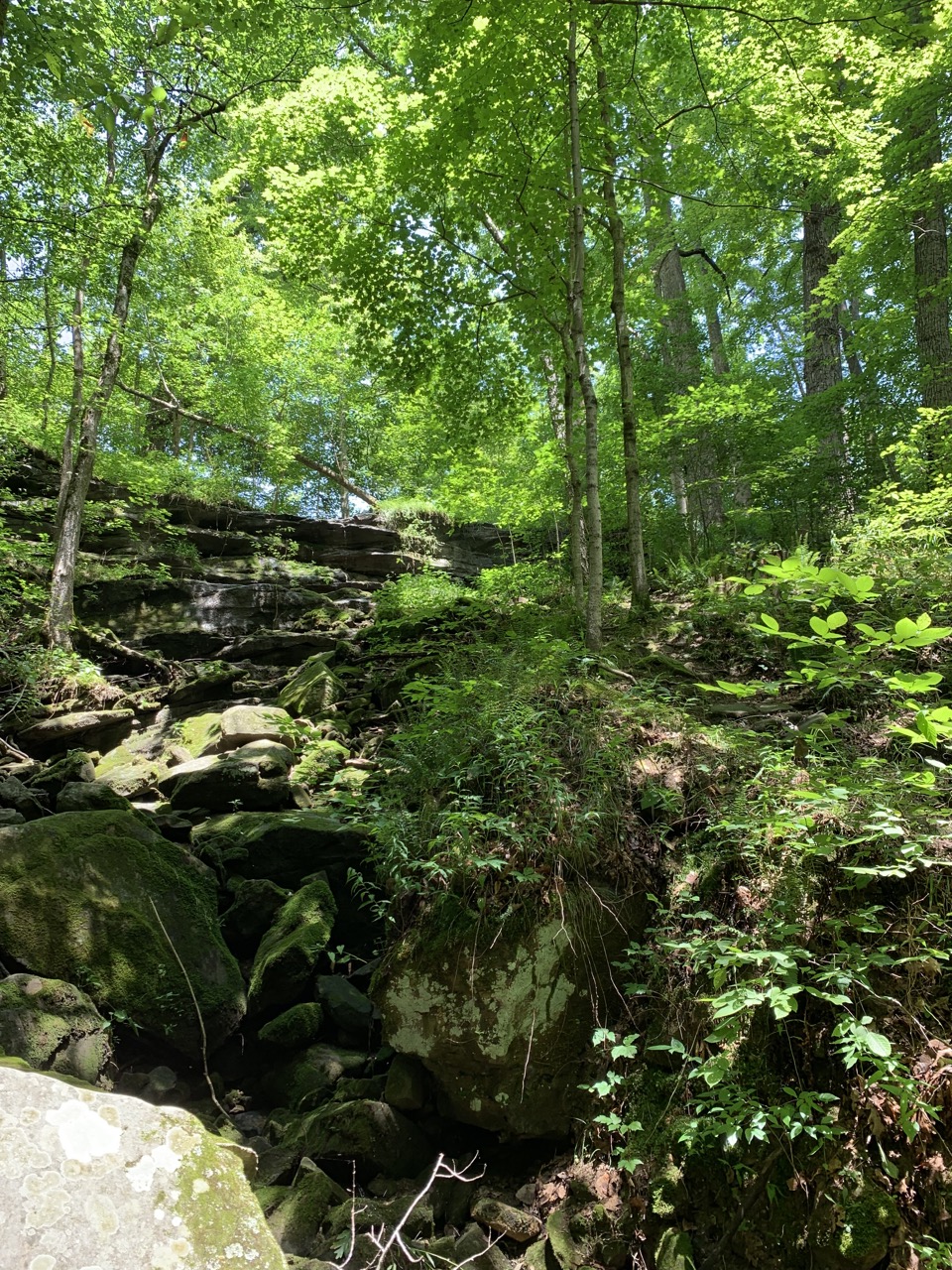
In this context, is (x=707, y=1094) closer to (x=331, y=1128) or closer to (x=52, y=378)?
(x=331, y=1128)

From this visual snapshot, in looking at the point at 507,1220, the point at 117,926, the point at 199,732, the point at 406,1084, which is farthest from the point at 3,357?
the point at 507,1220

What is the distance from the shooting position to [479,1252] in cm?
285

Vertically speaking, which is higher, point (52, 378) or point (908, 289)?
point (52, 378)

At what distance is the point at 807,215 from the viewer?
40.4 ft

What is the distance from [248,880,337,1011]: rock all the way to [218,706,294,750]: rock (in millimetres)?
3167

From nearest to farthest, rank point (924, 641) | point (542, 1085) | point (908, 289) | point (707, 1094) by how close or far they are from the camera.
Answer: point (924, 641), point (707, 1094), point (542, 1085), point (908, 289)

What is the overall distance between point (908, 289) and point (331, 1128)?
13.6 metres

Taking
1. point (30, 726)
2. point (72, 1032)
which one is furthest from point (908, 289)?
point (30, 726)

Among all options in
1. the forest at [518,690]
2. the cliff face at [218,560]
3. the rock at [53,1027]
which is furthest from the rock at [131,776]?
the cliff face at [218,560]

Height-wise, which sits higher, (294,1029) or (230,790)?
(230,790)

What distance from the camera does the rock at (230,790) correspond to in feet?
23.4

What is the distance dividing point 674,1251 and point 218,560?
16657mm

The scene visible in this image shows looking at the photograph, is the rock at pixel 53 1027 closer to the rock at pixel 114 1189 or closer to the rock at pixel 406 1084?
the rock at pixel 406 1084

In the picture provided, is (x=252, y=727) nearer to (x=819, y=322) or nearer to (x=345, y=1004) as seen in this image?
(x=345, y=1004)
